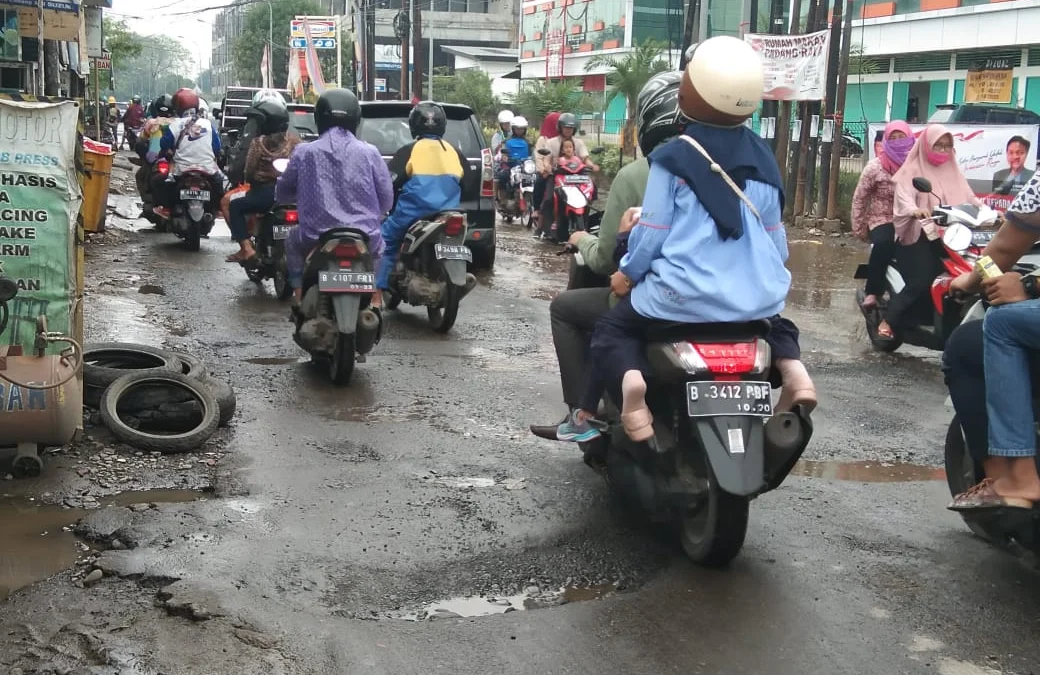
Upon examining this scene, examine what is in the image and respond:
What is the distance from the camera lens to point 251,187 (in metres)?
10.6

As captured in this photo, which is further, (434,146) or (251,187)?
(251,187)

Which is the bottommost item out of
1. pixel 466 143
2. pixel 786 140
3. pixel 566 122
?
pixel 466 143

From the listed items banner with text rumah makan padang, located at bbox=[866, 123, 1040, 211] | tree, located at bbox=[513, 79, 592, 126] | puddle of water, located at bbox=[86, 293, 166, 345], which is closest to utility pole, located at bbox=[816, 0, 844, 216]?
banner with text rumah makan padang, located at bbox=[866, 123, 1040, 211]

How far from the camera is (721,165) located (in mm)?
A: 4332

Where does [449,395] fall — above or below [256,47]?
below

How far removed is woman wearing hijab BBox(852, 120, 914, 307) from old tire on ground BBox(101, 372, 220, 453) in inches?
209

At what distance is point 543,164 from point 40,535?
12.3 meters

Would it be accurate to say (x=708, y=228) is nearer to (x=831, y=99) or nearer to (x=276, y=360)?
(x=276, y=360)

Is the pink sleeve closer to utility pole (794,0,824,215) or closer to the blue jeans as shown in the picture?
the blue jeans

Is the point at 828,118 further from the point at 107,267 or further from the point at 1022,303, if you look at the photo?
the point at 1022,303

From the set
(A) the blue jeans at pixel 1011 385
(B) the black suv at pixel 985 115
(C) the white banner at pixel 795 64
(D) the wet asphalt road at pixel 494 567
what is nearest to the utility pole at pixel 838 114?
(C) the white banner at pixel 795 64

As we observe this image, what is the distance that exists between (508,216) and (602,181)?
11.5 m

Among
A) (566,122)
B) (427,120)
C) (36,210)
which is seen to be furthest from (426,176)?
(566,122)

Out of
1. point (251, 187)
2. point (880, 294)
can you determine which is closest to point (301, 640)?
point (880, 294)
